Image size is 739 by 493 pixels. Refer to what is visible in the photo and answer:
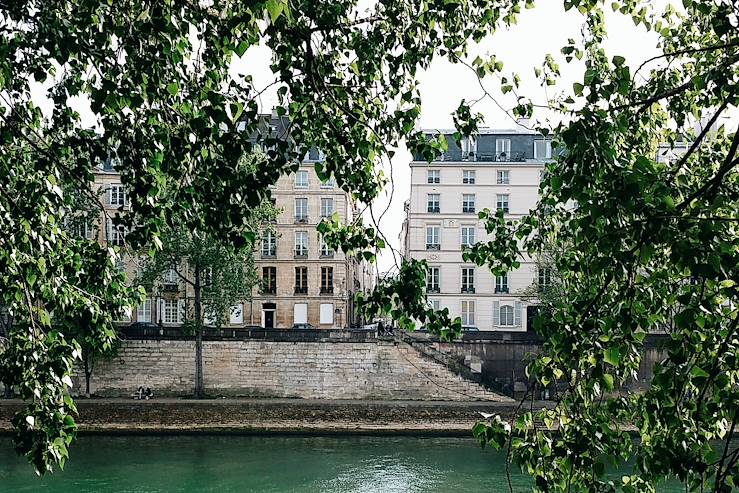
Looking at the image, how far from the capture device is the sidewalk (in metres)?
22.6

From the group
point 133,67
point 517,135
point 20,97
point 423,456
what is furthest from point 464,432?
point 133,67

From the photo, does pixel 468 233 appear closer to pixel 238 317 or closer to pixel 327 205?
pixel 327 205

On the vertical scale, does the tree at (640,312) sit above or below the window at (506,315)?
above

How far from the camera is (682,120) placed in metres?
4.58

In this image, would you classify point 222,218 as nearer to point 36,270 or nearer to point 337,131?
point 337,131

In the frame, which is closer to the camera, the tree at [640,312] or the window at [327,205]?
the tree at [640,312]

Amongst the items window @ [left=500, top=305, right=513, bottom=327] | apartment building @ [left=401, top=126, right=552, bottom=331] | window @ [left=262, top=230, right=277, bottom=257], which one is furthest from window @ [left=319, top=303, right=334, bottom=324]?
window @ [left=500, top=305, right=513, bottom=327]

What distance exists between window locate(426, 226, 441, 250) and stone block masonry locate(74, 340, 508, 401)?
29.0ft

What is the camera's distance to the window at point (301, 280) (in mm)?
34094

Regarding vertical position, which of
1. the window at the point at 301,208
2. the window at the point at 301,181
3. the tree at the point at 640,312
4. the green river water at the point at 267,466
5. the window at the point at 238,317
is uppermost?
the window at the point at 301,181

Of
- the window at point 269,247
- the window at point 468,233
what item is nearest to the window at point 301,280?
the window at point 269,247

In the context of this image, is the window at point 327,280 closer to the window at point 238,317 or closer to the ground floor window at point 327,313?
the ground floor window at point 327,313

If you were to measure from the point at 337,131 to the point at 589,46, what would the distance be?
4.27 feet

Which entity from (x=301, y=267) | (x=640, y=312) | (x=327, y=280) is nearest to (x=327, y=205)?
(x=301, y=267)
